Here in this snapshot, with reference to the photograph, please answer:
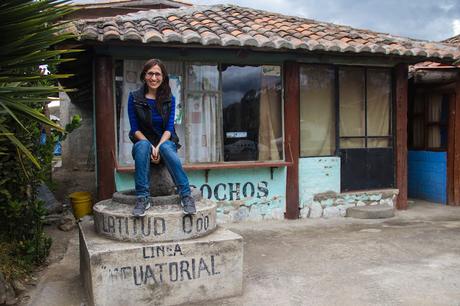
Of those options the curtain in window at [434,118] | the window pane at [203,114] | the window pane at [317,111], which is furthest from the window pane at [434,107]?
the window pane at [203,114]

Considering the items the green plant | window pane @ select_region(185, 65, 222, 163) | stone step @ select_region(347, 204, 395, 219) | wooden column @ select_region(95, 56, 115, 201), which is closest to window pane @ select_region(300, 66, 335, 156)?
stone step @ select_region(347, 204, 395, 219)

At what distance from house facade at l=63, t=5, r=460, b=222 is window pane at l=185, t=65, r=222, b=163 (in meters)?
0.02

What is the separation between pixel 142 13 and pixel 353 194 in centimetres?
511

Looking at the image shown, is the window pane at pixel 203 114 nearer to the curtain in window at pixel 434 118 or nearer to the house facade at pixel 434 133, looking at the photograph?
the house facade at pixel 434 133

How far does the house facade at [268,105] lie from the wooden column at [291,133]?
19mm

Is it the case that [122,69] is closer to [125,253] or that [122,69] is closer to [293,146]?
[293,146]

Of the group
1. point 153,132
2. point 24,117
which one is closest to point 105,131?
point 24,117

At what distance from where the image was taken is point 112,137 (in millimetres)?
6582

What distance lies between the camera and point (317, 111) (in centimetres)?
771

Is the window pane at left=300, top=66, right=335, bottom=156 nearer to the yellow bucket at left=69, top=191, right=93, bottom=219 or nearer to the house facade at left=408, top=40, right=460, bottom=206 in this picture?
the house facade at left=408, top=40, right=460, bottom=206

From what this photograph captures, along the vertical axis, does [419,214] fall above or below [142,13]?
below

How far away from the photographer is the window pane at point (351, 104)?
7.86 m

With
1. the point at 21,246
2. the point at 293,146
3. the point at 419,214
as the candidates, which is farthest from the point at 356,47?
the point at 21,246

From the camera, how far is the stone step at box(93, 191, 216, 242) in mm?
3727
